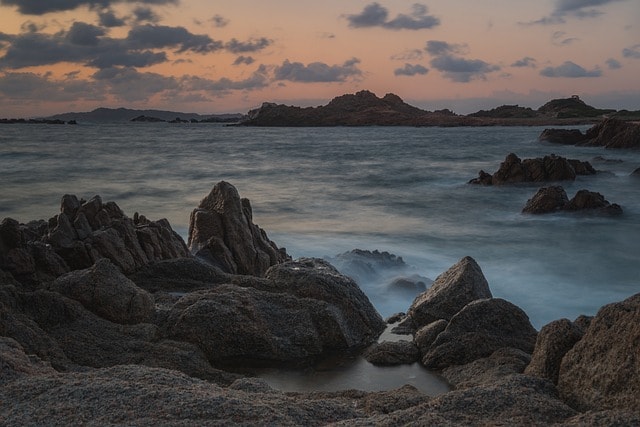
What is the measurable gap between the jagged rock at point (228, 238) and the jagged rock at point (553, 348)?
6840mm

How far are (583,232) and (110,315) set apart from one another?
49.8 ft

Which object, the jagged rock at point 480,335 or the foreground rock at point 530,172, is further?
the foreground rock at point 530,172

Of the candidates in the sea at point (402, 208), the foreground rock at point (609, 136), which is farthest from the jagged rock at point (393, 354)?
the foreground rock at point (609, 136)

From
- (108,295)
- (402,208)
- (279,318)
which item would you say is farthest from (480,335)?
(402,208)

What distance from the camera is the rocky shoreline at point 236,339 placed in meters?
4.33

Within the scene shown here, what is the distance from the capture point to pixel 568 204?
70.4 ft

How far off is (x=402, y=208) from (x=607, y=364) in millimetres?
20631

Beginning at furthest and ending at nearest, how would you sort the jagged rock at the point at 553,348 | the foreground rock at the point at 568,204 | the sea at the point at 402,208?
1. the foreground rock at the point at 568,204
2. the sea at the point at 402,208
3. the jagged rock at the point at 553,348

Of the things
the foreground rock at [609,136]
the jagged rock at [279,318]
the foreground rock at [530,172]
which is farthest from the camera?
the foreground rock at [609,136]

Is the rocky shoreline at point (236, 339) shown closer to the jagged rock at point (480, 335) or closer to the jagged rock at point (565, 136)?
the jagged rock at point (480, 335)

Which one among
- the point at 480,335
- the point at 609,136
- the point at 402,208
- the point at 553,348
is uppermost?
the point at 609,136

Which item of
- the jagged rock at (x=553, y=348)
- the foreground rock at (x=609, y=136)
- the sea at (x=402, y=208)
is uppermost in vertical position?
the foreground rock at (x=609, y=136)

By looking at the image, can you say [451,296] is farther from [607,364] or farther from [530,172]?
[530,172]

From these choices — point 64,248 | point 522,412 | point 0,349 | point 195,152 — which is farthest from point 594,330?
point 195,152
